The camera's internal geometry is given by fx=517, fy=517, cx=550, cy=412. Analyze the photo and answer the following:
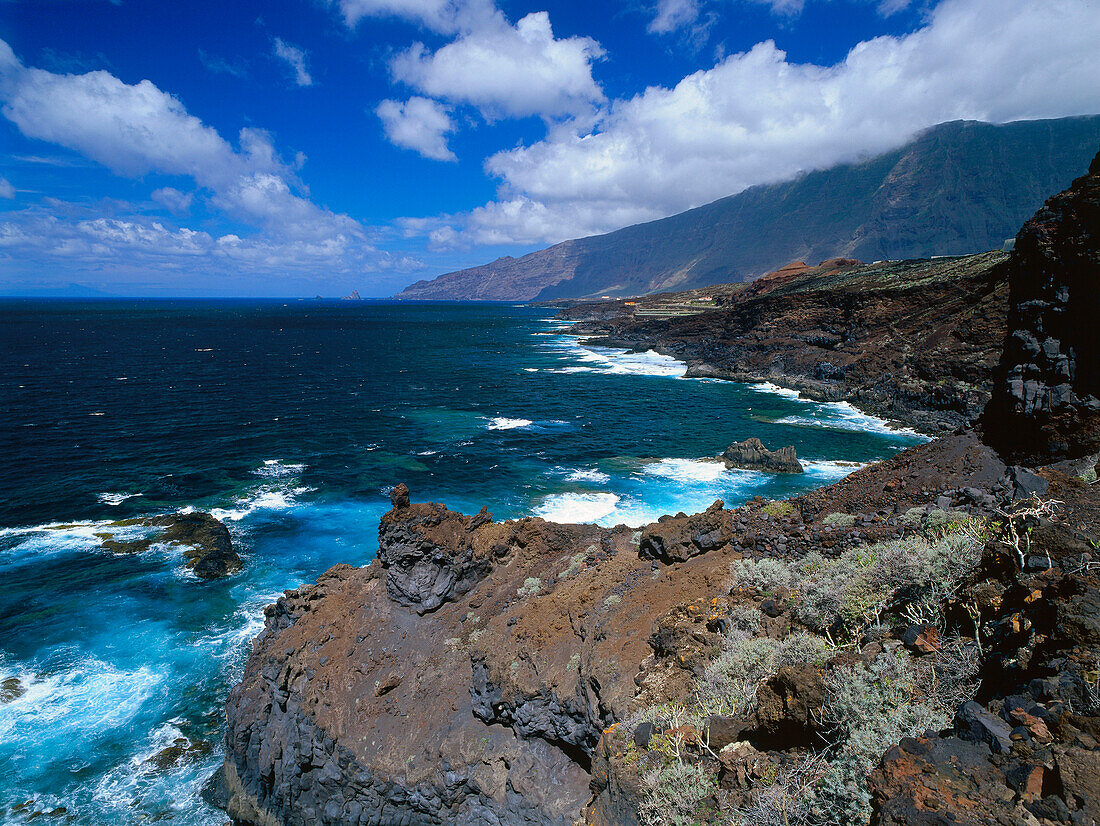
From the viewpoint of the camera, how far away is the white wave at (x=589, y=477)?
27.8 metres

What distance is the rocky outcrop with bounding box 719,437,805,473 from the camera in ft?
92.5

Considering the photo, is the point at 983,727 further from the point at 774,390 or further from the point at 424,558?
the point at 774,390

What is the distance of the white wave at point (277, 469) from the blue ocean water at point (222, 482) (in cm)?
22

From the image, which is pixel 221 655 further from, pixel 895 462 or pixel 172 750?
pixel 895 462

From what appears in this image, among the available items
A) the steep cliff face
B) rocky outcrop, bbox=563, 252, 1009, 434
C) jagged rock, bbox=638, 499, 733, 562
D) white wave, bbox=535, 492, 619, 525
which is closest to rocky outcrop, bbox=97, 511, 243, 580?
white wave, bbox=535, 492, 619, 525

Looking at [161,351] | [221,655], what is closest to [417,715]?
[221,655]

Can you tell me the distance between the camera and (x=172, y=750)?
12.7 metres

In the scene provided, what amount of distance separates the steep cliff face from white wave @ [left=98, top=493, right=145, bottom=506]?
3448 cm

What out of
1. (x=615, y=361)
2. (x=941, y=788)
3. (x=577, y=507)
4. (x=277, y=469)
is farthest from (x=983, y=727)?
(x=615, y=361)

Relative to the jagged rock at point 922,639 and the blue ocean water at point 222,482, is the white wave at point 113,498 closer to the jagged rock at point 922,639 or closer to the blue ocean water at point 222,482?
the blue ocean water at point 222,482

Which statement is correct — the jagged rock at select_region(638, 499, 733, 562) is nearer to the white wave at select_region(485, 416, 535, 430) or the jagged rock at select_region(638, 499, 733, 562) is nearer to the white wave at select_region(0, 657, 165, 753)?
the white wave at select_region(0, 657, 165, 753)

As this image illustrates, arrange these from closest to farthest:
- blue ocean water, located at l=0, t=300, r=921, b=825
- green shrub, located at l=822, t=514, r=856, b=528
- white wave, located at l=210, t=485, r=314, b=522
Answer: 1. green shrub, located at l=822, t=514, r=856, b=528
2. blue ocean water, located at l=0, t=300, r=921, b=825
3. white wave, located at l=210, t=485, r=314, b=522

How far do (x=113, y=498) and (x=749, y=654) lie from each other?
3026 cm

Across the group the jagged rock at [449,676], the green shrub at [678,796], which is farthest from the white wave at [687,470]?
the green shrub at [678,796]
